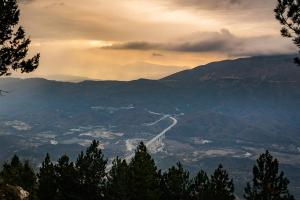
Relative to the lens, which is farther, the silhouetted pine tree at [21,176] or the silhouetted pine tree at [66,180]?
the silhouetted pine tree at [66,180]

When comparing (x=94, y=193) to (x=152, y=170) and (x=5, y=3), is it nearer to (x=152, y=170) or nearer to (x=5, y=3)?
(x=152, y=170)

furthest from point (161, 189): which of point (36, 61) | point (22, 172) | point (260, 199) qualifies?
point (36, 61)

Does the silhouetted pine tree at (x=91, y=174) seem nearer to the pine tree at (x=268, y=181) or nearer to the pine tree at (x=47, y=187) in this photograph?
the pine tree at (x=47, y=187)

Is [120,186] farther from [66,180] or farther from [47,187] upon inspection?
[47,187]

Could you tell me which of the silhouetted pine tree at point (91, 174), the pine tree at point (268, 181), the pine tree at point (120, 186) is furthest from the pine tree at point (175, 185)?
the pine tree at point (268, 181)

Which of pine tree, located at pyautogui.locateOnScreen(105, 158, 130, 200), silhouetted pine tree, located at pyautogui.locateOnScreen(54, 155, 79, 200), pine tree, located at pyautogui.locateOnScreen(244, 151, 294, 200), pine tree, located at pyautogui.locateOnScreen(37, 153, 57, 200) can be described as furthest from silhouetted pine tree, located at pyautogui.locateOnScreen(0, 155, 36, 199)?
pine tree, located at pyautogui.locateOnScreen(244, 151, 294, 200)

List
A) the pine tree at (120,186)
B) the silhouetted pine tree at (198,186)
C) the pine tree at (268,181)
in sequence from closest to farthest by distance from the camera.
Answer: the pine tree at (268,181) < the pine tree at (120,186) < the silhouetted pine tree at (198,186)

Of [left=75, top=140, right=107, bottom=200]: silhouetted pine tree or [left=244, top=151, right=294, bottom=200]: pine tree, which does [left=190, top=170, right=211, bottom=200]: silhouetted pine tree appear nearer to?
[left=244, top=151, right=294, bottom=200]: pine tree
